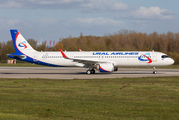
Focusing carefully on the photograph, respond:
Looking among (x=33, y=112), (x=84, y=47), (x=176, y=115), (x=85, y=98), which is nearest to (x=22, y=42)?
(x=85, y=98)

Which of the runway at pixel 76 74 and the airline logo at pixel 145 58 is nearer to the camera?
the runway at pixel 76 74

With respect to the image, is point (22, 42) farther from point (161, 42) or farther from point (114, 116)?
point (161, 42)

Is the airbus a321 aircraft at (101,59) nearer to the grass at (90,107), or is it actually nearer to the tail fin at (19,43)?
the tail fin at (19,43)

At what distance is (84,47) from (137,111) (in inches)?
3021

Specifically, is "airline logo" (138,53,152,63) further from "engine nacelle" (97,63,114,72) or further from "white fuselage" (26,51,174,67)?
"engine nacelle" (97,63,114,72)

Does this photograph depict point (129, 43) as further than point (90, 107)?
Yes

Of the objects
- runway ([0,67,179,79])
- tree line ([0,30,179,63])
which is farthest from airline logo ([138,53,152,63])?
tree line ([0,30,179,63])

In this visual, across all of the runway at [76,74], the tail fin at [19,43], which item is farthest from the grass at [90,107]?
the tail fin at [19,43]

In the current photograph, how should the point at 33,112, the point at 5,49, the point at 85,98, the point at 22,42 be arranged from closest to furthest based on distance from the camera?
the point at 33,112 < the point at 85,98 < the point at 22,42 < the point at 5,49

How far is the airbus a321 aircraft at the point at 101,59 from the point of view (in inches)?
1417

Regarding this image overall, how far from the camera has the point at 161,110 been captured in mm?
11406

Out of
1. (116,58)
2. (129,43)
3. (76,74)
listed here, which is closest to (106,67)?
(116,58)

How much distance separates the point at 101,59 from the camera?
37.5 metres

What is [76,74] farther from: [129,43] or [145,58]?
[129,43]
